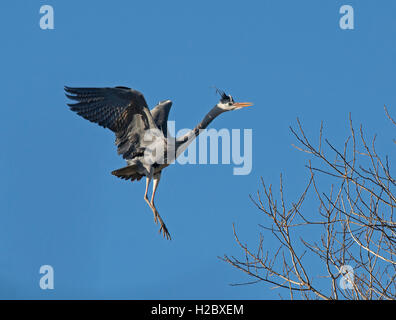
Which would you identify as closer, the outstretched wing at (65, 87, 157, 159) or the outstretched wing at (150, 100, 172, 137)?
the outstretched wing at (65, 87, 157, 159)

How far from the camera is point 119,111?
33.6 feet

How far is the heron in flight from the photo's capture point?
10.1 metres

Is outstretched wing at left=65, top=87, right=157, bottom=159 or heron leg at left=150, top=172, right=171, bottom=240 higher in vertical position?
outstretched wing at left=65, top=87, right=157, bottom=159

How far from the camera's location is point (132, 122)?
1038cm

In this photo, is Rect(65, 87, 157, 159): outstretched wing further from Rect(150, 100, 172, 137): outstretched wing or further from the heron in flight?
Rect(150, 100, 172, 137): outstretched wing

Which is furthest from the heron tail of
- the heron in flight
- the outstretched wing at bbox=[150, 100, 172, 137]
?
the outstretched wing at bbox=[150, 100, 172, 137]

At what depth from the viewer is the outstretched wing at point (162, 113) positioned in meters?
11.1

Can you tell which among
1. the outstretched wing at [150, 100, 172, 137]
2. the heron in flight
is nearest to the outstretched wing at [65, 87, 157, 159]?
the heron in flight

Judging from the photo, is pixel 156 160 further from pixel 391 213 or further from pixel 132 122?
pixel 391 213

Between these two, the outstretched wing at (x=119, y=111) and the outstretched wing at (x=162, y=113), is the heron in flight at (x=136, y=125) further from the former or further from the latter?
the outstretched wing at (x=162, y=113)

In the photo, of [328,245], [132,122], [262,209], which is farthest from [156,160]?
[328,245]

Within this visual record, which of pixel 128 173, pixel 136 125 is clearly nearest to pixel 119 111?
pixel 136 125

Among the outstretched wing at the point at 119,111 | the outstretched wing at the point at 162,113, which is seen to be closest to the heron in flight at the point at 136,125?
the outstretched wing at the point at 119,111
